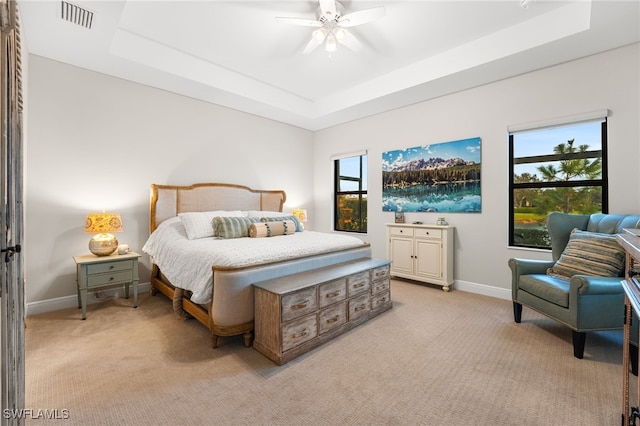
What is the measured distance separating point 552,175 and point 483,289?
162 cm

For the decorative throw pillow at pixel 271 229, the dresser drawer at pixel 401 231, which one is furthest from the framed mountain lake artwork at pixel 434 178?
the decorative throw pillow at pixel 271 229

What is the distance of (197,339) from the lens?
8.19ft

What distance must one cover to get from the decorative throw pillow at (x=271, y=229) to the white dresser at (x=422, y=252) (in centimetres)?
165

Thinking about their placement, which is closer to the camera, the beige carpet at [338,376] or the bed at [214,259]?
the beige carpet at [338,376]

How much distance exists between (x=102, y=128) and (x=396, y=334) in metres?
4.05

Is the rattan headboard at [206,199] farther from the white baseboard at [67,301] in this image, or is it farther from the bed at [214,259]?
the white baseboard at [67,301]

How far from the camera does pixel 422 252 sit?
4.13 metres

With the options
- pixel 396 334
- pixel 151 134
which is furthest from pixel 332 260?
pixel 151 134

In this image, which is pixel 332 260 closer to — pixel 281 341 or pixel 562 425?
pixel 281 341

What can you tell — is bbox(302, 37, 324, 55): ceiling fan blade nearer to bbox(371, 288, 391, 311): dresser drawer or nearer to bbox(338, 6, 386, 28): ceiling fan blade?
bbox(338, 6, 386, 28): ceiling fan blade

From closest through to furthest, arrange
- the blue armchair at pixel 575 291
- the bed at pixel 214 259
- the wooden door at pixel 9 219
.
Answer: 1. the wooden door at pixel 9 219
2. the blue armchair at pixel 575 291
3. the bed at pixel 214 259

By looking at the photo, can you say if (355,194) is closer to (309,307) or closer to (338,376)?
(309,307)

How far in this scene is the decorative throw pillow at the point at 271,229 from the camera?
3.46 meters

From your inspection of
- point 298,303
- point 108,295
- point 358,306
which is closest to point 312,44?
point 298,303
